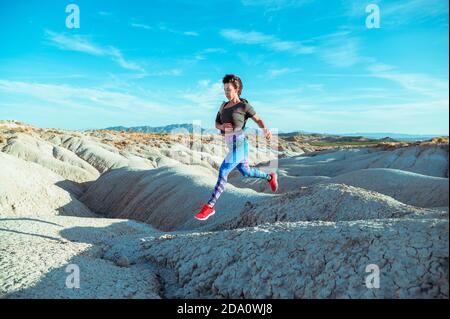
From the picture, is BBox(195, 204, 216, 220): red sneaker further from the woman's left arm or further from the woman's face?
the woman's face

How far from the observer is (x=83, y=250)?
6.09 metres

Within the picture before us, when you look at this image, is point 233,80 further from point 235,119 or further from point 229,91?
point 235,119

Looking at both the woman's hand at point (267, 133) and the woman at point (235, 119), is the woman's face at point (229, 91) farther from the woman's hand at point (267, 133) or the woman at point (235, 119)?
the woman's hand at point (267, 133)

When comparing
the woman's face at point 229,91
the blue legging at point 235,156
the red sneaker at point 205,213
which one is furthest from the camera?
the red sneaker at point 205,213

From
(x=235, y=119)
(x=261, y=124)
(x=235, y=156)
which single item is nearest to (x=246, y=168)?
(x=235, y=156)

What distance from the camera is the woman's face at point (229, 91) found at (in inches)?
185

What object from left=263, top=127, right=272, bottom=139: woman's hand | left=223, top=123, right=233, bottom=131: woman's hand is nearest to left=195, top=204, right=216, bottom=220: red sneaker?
left=223, top=123, right=233, bottom=131: woman's hand

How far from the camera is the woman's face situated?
185 inches

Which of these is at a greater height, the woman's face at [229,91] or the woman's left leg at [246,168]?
the woman's face at [229,91]

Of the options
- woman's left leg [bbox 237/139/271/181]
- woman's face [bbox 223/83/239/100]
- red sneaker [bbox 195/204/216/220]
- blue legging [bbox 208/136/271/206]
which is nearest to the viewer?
woman's face [bbox 223/83/239/100]

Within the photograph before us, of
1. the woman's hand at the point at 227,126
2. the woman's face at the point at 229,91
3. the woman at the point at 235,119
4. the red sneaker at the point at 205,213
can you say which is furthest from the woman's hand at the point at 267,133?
the red sneaker at the point at 205,213

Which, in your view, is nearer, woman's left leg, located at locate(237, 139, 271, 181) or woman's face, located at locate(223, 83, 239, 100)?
woman's face, located at locate(223, 83, 239, 100)
